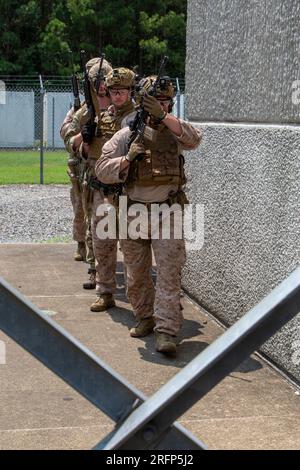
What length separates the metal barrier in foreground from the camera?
1.61 m

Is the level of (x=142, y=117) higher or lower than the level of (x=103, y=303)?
higher

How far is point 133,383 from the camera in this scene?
469 centimetres

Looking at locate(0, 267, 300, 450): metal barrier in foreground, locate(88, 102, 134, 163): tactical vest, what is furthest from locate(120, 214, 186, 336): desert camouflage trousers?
locate(0, 267, 300, 450): metal barrier in foreground

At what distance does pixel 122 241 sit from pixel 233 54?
154cm

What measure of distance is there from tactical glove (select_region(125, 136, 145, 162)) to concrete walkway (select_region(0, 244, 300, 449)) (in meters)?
1.25

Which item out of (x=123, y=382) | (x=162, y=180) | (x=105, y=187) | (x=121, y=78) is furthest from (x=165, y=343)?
(x=123, y=382)

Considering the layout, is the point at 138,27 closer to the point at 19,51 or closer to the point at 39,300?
the point at 19,51

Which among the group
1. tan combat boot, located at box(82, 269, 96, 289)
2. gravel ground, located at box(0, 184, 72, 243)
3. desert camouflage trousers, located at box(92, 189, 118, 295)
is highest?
desert camouflage trousers, located at box(92, 189, 118, 295)

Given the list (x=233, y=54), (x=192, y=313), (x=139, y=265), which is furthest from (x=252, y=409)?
(x=233, y=54)

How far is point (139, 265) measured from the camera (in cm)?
558

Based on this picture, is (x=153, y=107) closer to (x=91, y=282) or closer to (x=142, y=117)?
(x=142, y=117)

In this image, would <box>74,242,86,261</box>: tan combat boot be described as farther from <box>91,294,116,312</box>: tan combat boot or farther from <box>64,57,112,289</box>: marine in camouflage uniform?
<box>91,294,116,312</box>: tan combat boot

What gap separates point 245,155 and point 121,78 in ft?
3.43

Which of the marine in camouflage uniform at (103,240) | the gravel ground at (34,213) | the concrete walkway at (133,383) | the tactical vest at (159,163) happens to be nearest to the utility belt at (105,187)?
the marine in camouflage uniform at (103,240)
